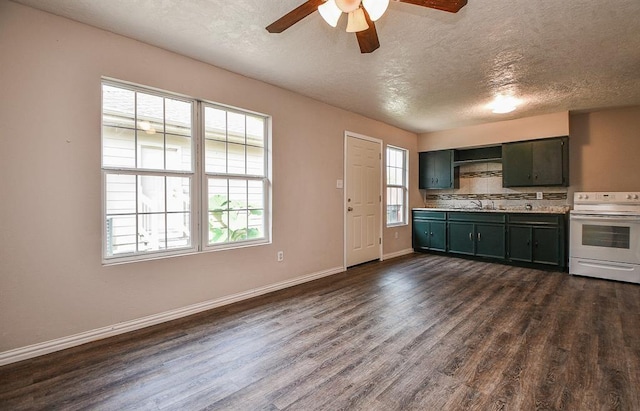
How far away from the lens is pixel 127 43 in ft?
8.23

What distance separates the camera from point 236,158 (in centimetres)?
330

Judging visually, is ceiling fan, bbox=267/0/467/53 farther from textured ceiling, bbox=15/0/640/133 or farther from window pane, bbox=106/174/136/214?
window pane, bbox=106/174/136/214

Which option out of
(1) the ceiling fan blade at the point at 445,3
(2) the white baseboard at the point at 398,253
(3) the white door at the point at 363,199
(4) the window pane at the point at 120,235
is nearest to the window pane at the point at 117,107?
(4) the window pane at the point at 120,235

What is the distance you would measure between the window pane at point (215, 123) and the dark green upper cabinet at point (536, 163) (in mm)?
4671

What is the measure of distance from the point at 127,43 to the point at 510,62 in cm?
354

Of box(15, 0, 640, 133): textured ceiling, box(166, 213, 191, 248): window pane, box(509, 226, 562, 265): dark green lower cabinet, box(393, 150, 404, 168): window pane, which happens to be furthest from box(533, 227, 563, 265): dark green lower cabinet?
box(166, 213, 191, 248): window pane

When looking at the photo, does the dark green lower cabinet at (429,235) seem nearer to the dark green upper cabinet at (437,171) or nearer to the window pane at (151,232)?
the dark green upper cabinet at (437,171)

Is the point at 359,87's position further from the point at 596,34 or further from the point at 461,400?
the point at 461,400

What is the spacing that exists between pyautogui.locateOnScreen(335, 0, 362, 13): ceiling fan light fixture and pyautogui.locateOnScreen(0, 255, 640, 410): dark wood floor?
218cm

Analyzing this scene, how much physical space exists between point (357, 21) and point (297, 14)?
1.20 ft

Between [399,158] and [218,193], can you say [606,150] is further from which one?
[218,193]

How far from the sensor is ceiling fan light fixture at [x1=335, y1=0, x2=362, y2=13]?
162 cm

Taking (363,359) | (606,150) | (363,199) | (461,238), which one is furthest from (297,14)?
(606,150)

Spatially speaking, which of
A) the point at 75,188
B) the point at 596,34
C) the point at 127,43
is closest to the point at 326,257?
the point at 75,188
